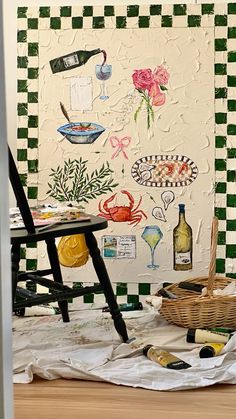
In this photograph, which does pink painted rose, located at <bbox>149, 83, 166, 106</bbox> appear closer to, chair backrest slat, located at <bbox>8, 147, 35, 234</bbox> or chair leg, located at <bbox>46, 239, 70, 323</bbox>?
chair leg, located at <bbox>46, 239, 70, 323</bbox>

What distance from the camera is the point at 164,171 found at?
3021 millimetres

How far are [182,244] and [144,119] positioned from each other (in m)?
0.57

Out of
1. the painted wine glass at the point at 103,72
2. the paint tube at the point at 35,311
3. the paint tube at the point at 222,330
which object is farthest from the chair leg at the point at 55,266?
the painted wine glass at the point at 103,72

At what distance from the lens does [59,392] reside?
1.97m

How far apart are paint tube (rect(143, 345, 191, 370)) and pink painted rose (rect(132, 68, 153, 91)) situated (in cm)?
125

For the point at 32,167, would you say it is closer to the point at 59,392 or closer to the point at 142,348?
the point at 142,348

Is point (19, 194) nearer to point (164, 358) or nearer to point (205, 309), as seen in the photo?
point (164, 358)

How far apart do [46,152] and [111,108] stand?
1.15 ft

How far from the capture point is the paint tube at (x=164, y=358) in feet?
6.80

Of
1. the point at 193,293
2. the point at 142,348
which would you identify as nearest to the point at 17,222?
the point at 142,348

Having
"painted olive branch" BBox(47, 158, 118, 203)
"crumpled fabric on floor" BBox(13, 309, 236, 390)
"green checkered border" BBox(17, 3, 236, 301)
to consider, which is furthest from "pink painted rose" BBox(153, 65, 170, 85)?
"crumpled fabric on floor" BBox(13, 309, 236, 390)

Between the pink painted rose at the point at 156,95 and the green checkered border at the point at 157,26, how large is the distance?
233mm

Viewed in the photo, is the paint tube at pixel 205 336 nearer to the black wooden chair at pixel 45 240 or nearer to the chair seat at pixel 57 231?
the black wooden chair at pixel 45 240

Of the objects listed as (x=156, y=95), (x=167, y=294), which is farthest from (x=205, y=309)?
(x=156, y=95)
